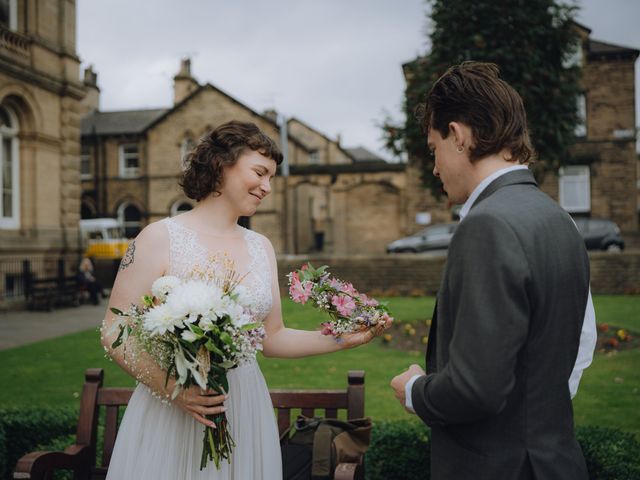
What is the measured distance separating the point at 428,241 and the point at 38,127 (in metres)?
15.3

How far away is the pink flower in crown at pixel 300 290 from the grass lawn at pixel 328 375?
3.55m

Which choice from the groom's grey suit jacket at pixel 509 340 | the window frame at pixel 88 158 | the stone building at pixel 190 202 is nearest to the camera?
the groom's grey suit jacket at pixel 509 340

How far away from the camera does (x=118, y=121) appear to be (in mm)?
40406

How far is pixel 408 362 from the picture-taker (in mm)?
8289

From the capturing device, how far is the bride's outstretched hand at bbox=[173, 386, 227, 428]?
2.31 metres

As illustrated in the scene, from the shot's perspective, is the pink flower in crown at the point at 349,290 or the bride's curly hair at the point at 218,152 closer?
the pink flower in crown at the point at 349,290

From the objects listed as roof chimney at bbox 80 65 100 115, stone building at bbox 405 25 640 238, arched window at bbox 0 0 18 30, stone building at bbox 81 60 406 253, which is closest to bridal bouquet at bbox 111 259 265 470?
arched window at bbox 0 0 18 30

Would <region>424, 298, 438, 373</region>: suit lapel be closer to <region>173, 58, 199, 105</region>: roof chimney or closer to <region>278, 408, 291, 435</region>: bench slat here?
<region>278, 408, 291, 435</region>: bench slat

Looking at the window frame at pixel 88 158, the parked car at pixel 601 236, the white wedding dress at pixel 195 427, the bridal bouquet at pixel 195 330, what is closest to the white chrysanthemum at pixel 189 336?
the bridal bouquet at pixel 195 330

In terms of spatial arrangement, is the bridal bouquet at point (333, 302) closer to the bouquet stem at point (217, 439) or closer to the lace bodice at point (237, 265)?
the lace bodice at point (237, 265)

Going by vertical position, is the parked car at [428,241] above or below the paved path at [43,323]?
above

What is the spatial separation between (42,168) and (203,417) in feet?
59.9

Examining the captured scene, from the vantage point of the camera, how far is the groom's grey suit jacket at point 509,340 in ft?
5.54

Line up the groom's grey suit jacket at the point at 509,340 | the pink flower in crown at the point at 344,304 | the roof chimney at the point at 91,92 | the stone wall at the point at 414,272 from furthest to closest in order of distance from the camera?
the roof chimney at the point at 91,92 → the stone wall at the point at 414,272 → the pink flower in crown at the point at 344,304 → the groom's grey suit jacket at the point at 509,340
